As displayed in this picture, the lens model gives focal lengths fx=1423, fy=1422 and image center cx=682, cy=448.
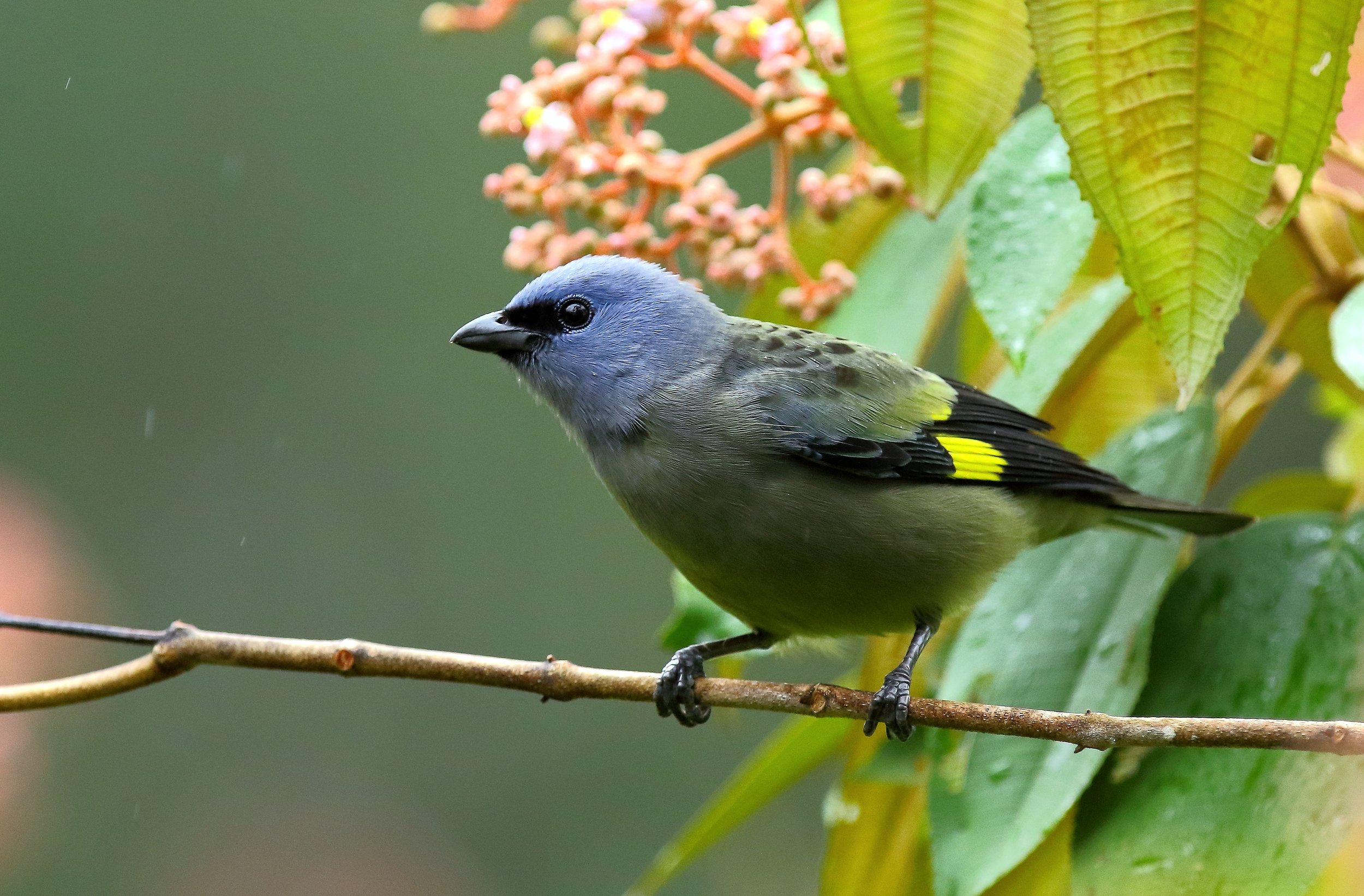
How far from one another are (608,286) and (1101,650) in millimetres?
1156

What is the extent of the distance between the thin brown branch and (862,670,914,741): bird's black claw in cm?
15

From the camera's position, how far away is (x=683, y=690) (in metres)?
2.46

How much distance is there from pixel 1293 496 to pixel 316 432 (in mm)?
4959

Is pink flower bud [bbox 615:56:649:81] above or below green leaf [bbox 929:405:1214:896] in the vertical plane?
above

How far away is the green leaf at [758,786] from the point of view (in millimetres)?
2574

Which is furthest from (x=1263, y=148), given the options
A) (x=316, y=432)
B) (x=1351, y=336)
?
(x=316, y=432)

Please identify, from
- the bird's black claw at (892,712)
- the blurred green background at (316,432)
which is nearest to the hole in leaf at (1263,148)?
the bird's black claw at (892,712)

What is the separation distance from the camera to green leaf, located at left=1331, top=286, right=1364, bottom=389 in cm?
183

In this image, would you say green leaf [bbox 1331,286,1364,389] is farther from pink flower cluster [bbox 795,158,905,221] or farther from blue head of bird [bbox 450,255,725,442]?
blue head of bird [bbox 450,255,725,442]

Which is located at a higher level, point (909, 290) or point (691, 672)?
point (909, 290)

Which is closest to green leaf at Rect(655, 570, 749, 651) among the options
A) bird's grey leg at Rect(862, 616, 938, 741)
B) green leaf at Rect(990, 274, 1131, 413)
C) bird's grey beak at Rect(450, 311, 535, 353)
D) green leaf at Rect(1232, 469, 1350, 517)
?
bird's grey leg at Rect(862, 616, 938, 741)

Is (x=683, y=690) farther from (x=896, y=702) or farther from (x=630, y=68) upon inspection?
(x=630, y=68)

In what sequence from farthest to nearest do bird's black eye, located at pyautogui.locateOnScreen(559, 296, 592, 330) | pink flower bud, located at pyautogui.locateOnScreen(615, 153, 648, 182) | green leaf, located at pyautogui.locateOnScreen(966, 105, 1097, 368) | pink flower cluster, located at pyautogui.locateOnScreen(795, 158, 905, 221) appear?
bird's black eye, located at pyautogui.locateOnScreen(559, 296, 592, 330) → pink flower cluster, located at pyautogui.locateOnScreen(795, 158, 905, 221) → pink flower bud, located at pyautogui.locateOnScreen(615, 153, 648, 182) → green leaf, located at pyautogui.locateOnScreen(966, 105, 1097, 368)

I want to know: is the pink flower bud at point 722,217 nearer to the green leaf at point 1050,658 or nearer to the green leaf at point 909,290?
the green leaf at point 909,290
